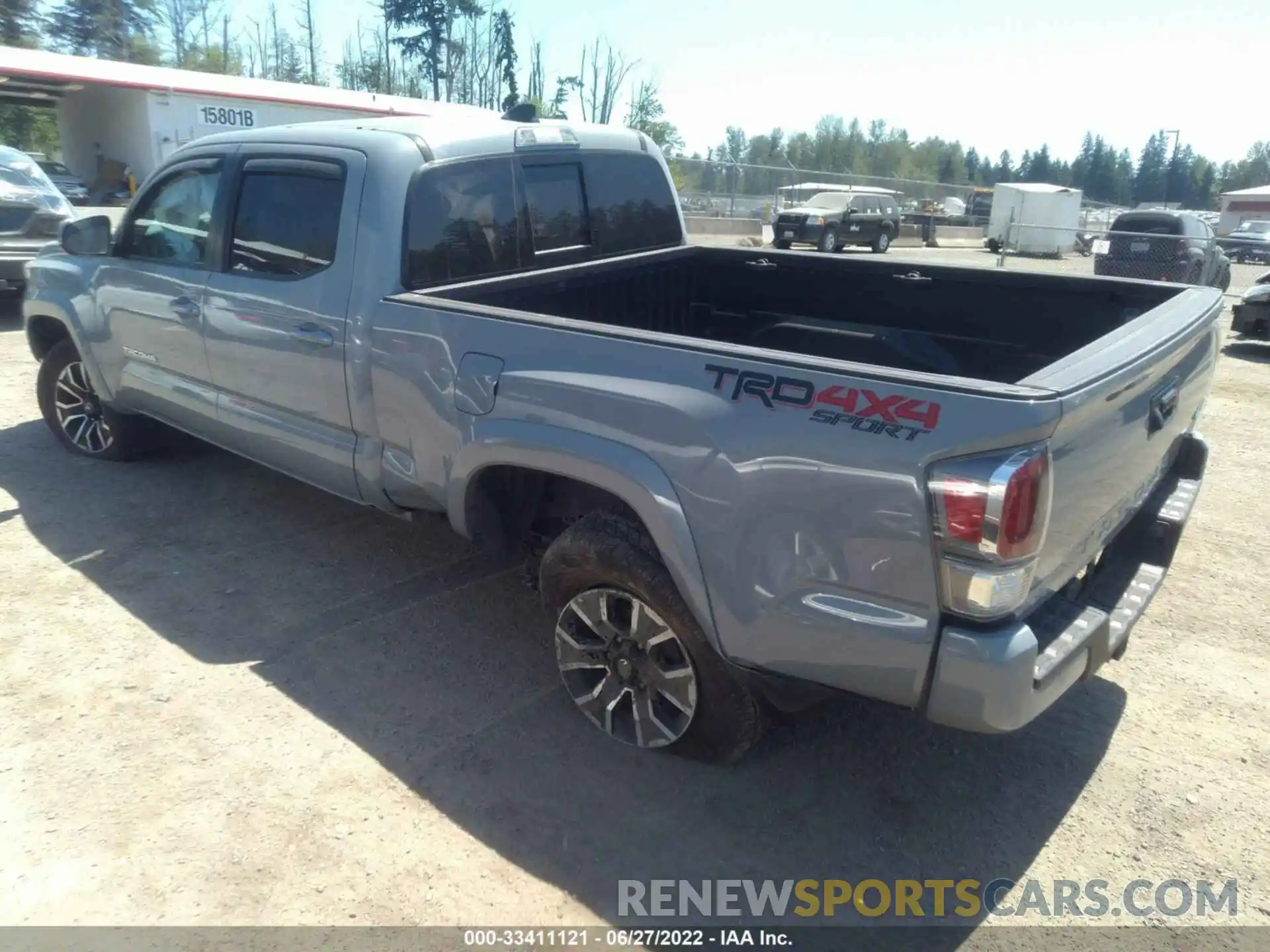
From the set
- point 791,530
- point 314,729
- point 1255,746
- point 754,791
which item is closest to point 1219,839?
point 1255,746

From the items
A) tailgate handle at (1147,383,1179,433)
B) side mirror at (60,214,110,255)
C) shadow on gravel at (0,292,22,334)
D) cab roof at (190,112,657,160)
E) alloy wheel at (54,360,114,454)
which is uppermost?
cab roof at (190,112,657,160)

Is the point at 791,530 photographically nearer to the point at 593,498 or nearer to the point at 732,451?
the point at 732,451

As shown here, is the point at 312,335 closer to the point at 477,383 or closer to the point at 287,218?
the point at 287,218

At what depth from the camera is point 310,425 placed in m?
3.95

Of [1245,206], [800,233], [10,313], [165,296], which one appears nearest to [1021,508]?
[165,296]

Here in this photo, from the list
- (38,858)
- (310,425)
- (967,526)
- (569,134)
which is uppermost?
(569,134)

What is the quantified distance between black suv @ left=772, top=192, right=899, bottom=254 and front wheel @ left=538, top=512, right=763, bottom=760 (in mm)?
22669

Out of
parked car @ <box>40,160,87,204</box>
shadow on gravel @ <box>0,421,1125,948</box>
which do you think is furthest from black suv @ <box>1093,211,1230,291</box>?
parked car @ <box>40,160,87,204</box>

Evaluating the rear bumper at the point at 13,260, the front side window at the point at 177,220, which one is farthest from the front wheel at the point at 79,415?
the rear bumper at the point at 13,260

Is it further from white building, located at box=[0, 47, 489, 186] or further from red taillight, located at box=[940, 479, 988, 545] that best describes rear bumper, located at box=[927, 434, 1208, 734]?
white building, located at box=[0, 47, 489, 186]

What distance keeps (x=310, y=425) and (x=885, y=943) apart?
2.93 metres

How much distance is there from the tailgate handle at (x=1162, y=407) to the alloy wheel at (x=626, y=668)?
5.18 feet

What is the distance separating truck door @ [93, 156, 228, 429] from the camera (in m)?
4.39

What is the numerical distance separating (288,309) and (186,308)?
90 cm
